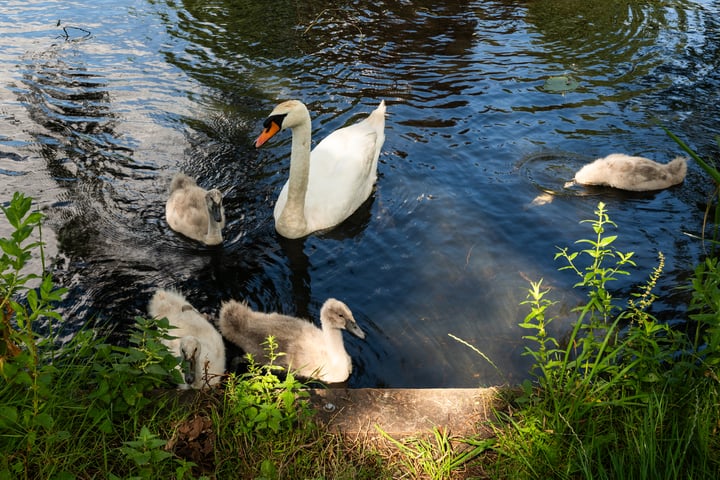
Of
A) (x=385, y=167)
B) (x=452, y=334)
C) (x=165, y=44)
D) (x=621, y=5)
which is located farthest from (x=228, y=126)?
(x=621, y=5)

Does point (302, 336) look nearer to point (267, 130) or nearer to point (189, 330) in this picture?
point (189, 330)

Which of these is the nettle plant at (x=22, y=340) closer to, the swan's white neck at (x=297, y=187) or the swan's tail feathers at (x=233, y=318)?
the swan's tail feathers at (x=233, y=318)

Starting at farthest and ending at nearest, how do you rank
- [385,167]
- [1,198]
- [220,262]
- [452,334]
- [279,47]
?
[279,47]
[385,167]
[1,198]
[220,262]
[452,334]

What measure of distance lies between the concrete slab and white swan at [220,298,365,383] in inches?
35.5

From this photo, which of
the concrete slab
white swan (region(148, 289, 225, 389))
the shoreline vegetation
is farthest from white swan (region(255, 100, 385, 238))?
the shoreline vegetation

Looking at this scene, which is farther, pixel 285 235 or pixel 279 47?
pixel 279 47

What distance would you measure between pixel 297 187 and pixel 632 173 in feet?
12.6

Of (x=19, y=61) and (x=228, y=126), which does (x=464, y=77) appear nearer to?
(x=228, y=126)

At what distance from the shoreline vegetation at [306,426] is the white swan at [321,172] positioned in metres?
3.11

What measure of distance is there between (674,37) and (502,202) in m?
6.94

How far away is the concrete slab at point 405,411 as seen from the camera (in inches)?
140

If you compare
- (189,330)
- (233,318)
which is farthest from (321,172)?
(189,330)

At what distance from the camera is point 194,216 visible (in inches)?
247

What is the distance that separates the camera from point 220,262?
6168mm
